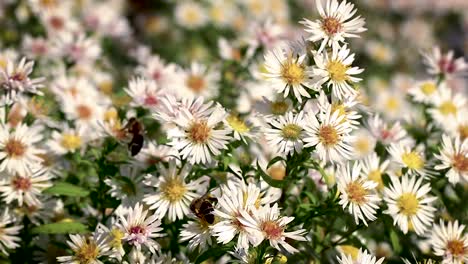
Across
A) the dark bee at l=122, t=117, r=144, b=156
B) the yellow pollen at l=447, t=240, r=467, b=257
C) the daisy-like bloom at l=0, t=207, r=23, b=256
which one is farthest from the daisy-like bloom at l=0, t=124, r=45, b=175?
the yellow pollen at l=447, t=240, r=467, b=257

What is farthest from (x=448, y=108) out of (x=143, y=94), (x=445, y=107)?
(x=143, y=94)

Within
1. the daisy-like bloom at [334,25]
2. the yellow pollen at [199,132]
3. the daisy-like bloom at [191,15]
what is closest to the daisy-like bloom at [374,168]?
the daisy-like bloom at [334,25]

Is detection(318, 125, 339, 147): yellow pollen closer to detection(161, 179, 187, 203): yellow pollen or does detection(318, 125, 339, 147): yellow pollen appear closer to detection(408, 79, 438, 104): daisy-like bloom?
detection(161, 179, 187, 203): yellow pollen

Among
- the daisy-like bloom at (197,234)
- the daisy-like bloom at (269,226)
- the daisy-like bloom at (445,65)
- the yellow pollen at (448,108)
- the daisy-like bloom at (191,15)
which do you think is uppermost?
the daisy-like bloom at (191,15)

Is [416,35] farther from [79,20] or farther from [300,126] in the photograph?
[300,126]

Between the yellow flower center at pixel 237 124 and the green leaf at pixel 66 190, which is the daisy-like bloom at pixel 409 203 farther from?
the green leaf at pixel 66 190

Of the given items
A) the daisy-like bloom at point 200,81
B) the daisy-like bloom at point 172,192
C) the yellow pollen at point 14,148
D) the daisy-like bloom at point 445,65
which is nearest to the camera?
the daisy-like bloom at point 172,192

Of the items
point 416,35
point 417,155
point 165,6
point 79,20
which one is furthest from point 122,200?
point 416,35
